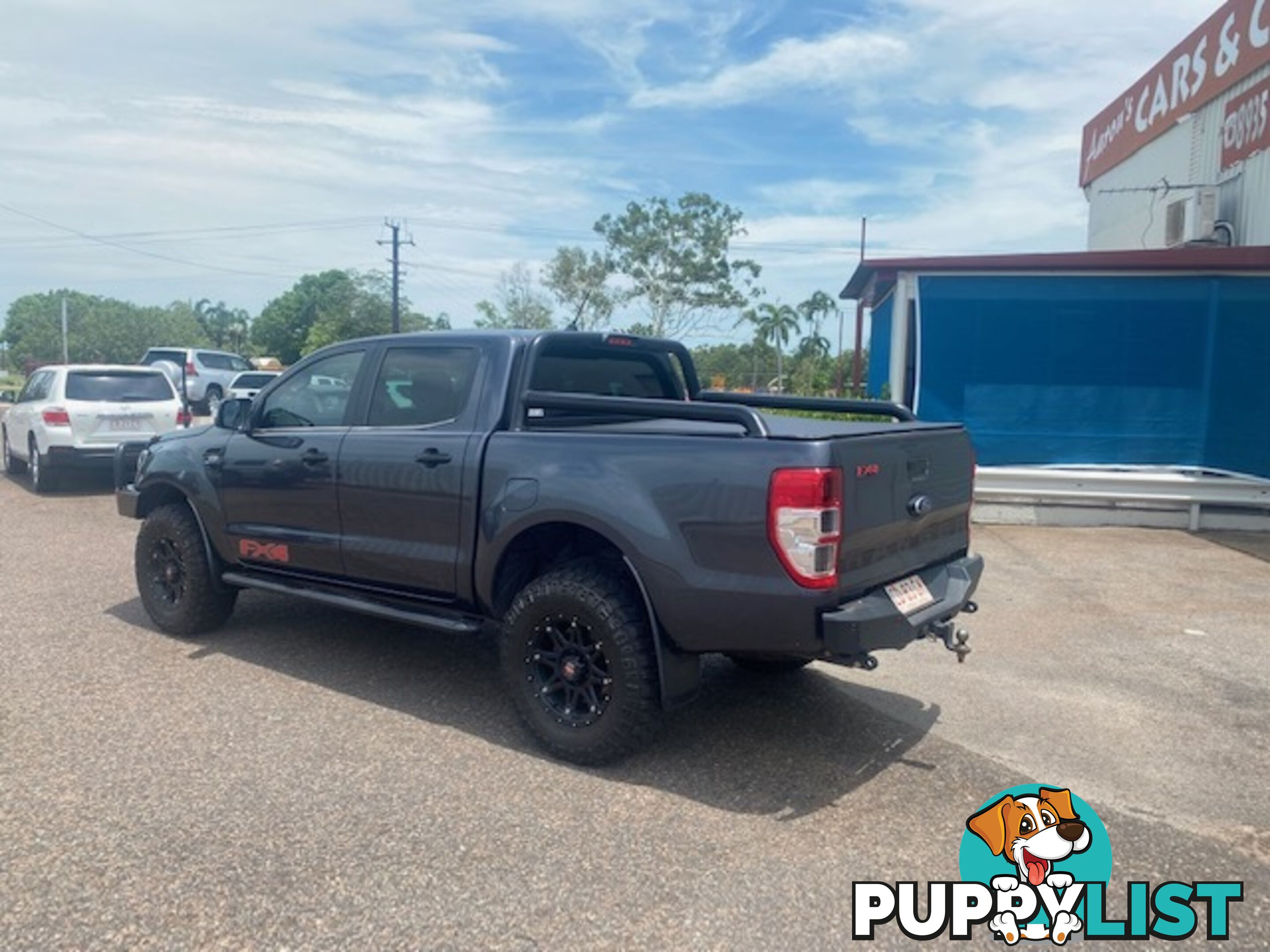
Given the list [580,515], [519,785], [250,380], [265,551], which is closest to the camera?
[519,785]

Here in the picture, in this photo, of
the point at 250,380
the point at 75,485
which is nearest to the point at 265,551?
the point at 75,485

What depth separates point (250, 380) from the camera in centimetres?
2305

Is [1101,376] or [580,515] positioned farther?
[1101,376]

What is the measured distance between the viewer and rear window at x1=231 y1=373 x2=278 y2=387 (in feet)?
74.7

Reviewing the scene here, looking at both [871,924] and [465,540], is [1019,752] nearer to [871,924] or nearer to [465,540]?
[871,924]

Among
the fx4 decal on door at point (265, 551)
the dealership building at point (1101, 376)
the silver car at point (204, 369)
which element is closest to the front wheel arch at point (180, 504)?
the fx4 decal on door at point (265, 551)

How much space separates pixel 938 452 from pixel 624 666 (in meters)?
1.74

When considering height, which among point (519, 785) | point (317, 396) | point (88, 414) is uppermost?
point (317, 396)

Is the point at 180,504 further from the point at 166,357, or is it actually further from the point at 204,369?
the point at 166,357

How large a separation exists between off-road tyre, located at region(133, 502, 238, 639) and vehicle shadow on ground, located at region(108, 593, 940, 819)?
0.13 meters

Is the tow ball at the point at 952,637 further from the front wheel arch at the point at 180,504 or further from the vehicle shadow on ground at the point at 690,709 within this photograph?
the front wheel arch at the point at 180,504

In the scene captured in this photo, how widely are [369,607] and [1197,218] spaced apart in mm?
13697

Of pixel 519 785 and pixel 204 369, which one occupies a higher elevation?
pixel 204 369

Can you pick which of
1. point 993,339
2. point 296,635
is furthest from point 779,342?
point 296,635
